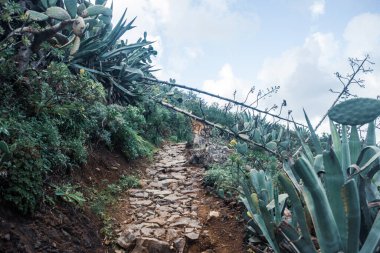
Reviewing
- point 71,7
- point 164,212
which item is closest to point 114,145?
point 164,212

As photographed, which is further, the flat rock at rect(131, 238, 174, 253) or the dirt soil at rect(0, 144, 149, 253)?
the flat rock at rect(131, 238, 174, 253)

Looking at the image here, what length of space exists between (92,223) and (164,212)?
1038 millimetres

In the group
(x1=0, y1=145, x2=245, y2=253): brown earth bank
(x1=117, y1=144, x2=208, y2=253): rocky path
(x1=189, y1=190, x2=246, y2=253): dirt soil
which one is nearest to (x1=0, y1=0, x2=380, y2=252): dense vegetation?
(x1=0, y1=145, x2=245, y2=253): brown earth bank

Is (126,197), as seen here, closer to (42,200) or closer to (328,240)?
(42,200)

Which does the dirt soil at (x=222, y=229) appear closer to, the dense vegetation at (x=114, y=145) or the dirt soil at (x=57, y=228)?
the dense vegetation at (x=114, y=145)

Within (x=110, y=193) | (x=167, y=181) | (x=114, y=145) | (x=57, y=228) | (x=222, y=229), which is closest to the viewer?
(x=57, y=228)

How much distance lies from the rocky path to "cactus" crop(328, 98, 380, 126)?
79.7 inches

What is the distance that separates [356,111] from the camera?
1944 millimetres

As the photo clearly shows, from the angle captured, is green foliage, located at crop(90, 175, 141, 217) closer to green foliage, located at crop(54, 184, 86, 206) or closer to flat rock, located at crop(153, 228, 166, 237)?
green foliage, located at crop(54, 184, 86, 206)

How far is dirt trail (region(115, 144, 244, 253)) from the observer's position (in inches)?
126

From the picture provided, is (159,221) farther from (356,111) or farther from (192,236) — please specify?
(356,111)

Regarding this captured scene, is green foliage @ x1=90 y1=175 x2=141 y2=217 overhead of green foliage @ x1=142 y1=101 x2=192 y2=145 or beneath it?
beneath

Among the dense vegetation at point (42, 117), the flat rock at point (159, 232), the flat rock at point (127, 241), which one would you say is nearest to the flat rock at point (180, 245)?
the flat rock at point (159, 232)

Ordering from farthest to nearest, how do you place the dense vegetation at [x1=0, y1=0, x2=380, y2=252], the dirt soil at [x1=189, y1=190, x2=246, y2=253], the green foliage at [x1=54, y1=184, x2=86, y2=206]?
1. the dirt soil at [x1=189, y1=190, x2=246, y2=253]
2. the green foliage at [x1=54, y1=184, x2=86, y2=206]
3. the dense vegetation at [x1=0, y1=0, x2=380, y2=252]
